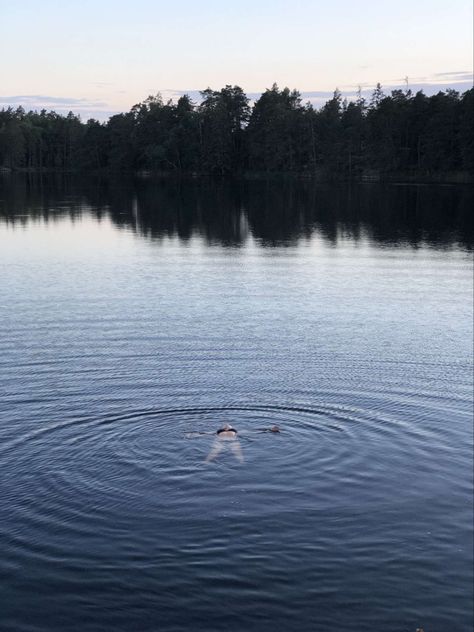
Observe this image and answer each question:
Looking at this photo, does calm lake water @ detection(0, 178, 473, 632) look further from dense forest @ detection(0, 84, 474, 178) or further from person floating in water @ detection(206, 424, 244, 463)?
dense forest @ detection(0, 84, 474, 178)

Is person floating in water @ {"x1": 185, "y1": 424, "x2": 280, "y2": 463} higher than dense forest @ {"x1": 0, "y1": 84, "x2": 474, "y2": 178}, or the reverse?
dense forest @ {"x1": 0, "y1": 84, "x2": 474, "y2": 178}

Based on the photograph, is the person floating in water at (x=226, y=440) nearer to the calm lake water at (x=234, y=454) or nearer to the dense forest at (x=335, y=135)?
the calm lake water at (x=234, y=454)

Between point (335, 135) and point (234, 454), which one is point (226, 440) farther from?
point (335, 135)

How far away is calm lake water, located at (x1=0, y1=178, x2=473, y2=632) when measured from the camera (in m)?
13.5

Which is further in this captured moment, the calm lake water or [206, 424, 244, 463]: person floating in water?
[206, 424, 244, 463]: person floating in water

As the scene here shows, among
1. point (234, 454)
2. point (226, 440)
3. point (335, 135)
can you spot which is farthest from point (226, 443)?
point (335, 135)

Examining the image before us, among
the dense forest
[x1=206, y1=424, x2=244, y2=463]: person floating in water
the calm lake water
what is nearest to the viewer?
the calm lake water

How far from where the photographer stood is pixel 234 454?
1938 centimetres

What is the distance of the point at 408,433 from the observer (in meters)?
20.8

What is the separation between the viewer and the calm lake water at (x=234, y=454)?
13.5 metres

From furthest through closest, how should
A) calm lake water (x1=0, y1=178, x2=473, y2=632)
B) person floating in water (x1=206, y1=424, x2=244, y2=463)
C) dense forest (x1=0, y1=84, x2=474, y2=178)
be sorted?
dense forest (x1=0, y1=84, x2=474, y2=178)
person floating in water (x1=206, y1=424, x2=244, y2=463)
calm lake water (x1=0, y1=178, x2=473, y2=632)

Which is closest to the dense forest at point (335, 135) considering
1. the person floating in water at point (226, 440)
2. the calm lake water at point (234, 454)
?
the calm lake water at point (234, 454)

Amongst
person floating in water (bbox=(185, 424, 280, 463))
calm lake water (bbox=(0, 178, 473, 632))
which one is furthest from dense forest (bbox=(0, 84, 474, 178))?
person floating in water (bbox=(185, 424, 280, 463))

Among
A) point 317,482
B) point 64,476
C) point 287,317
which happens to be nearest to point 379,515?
point 317,482
